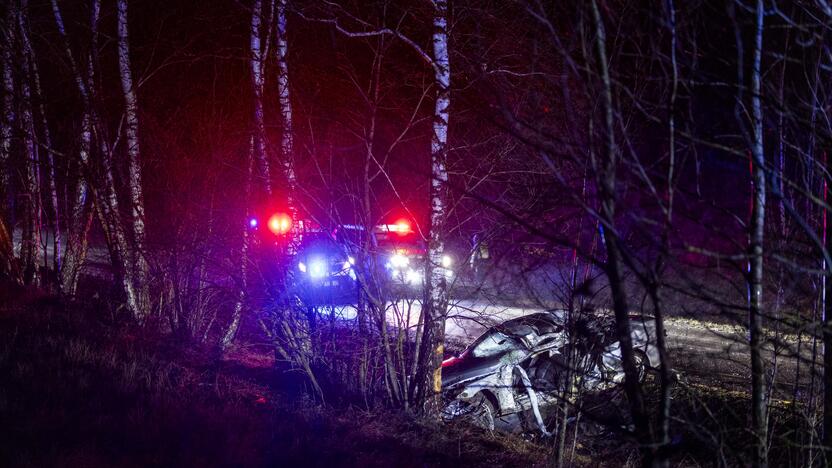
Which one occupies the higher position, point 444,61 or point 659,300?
point 444,61

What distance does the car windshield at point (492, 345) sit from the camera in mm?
8344

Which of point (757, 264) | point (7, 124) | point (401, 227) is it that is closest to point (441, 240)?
point (401, 227)

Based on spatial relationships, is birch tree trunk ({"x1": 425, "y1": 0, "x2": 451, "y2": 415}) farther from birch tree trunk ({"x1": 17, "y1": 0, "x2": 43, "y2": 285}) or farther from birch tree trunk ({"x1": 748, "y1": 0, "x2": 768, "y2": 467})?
birch tree trunk ({"x1": 17, "y1": 0, "x2": 43, "y2": 285})

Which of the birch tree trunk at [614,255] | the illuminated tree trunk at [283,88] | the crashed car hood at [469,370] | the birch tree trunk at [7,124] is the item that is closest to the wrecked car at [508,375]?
the crashed car hood at [469,370]

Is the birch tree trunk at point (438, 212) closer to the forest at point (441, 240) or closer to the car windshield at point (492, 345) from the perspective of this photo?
the forest at point (441, 240)

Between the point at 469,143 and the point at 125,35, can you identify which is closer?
the point at 469,143

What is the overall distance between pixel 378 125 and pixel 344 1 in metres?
2.00

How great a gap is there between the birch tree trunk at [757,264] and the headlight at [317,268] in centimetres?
527

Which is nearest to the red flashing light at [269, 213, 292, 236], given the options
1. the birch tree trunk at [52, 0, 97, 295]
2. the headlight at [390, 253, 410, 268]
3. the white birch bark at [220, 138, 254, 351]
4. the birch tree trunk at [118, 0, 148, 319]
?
the white birch bark at [220, 138, 254, 351]

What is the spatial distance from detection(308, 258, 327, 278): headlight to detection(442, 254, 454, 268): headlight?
61.4 inches

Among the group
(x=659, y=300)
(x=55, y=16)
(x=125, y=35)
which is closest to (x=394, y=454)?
(x=659, y=300)

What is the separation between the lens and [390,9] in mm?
7945

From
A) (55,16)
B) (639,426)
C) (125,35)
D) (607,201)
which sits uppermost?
(55,16)

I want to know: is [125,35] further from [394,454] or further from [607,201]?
[607,201]
